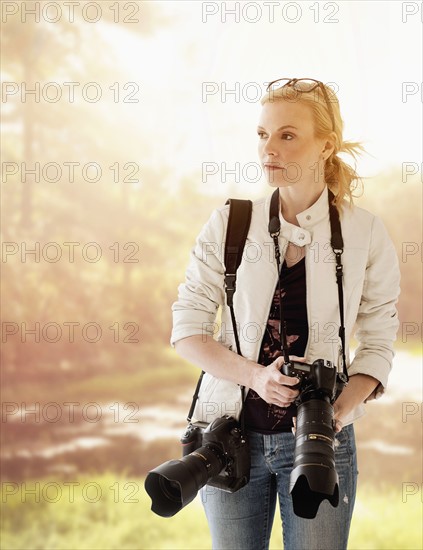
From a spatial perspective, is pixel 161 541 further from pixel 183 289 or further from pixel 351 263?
pixel 351 263

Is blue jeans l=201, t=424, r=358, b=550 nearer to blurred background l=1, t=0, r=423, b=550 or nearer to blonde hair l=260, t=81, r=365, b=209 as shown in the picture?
blonde hair l=260, t=81, r=365, b=209

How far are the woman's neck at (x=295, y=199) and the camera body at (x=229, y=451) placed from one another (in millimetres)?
359

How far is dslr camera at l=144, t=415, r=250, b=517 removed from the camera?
3.52 feet

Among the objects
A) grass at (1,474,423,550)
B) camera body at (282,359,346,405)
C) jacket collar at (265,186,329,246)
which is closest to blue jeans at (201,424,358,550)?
camera body at (282,359,346,405)

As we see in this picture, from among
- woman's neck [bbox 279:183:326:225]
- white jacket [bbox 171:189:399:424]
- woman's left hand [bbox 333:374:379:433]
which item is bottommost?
woman's left hand [bbox 333:374:379:433]

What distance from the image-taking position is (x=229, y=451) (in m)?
1.12

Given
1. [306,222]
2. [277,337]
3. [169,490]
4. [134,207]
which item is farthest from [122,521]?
[306,222]

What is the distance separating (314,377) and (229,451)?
0.19 meters

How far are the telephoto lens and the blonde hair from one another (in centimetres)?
38

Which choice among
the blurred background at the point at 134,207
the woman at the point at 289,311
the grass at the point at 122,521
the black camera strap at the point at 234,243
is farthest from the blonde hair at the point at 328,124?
the grass at the point at 122,521

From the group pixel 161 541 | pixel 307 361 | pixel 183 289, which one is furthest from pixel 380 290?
pixel 161 541

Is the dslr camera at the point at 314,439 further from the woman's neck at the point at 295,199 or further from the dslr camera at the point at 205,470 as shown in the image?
the woman's neck at the point at 295,199

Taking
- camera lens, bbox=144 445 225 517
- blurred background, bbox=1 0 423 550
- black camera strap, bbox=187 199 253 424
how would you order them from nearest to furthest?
camera lens, bbox=144 445 225 517 → black camera strap, bbox=187 199 253 424 → blurred background, bbox=1 0 423 550

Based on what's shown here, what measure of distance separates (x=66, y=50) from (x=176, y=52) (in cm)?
32
